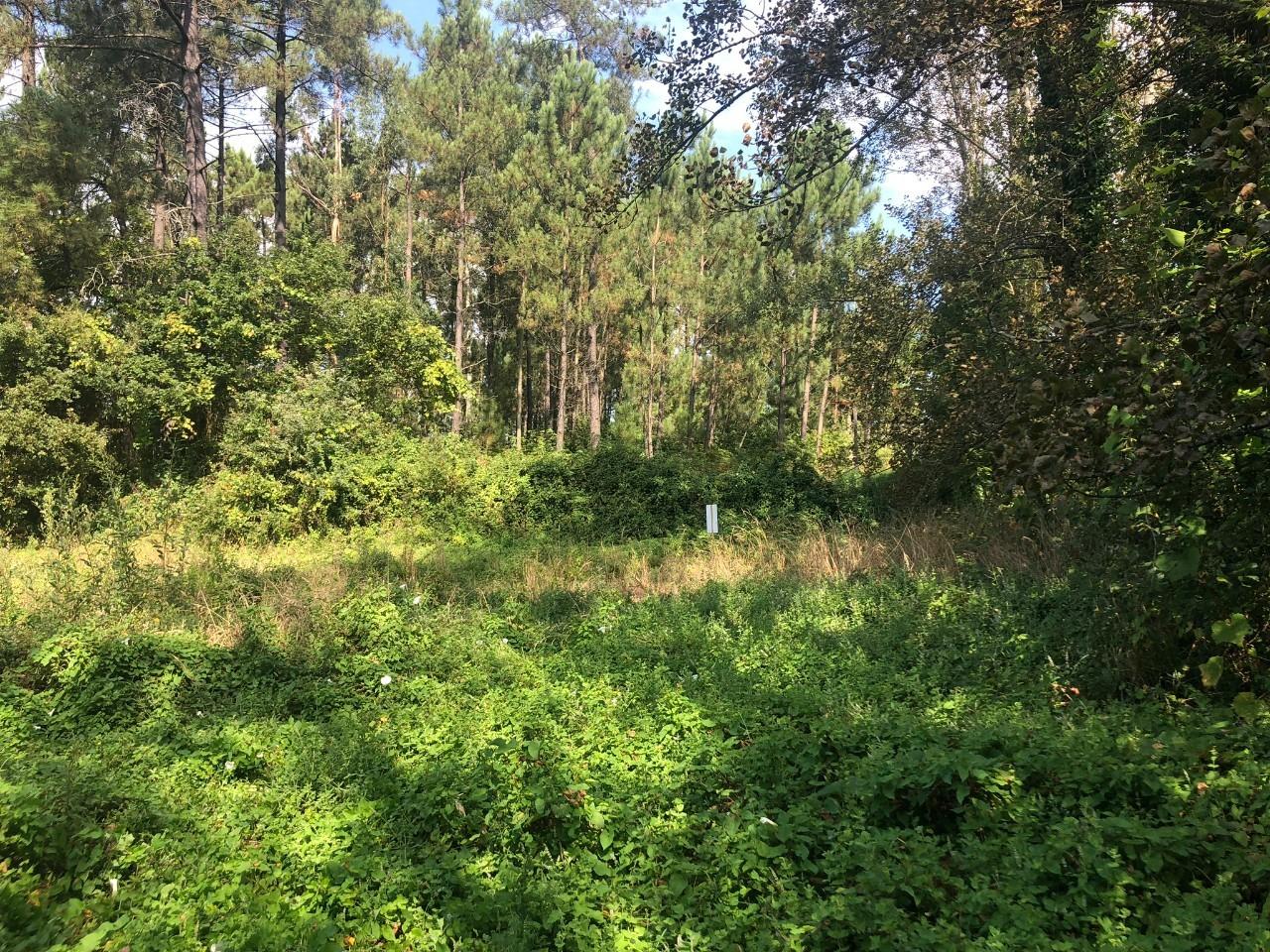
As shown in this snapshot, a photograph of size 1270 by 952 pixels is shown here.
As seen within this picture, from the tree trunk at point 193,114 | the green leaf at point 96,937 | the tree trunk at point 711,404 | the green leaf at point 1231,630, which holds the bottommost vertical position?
the green leaf at point 96,937

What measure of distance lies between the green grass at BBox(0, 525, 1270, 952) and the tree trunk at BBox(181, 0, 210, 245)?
14.3m

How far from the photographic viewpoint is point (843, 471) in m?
16.4

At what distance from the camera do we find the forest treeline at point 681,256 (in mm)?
3518

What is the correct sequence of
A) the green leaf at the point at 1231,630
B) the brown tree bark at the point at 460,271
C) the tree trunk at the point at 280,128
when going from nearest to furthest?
the green leaf at the point at 1231,630, the tree trunk at the point at 280,128, the brown tree bark at the point at 460,271

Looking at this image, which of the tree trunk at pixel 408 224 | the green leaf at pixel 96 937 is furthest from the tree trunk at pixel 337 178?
the green leaf at pixel 96 937

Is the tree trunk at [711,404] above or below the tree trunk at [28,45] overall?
below

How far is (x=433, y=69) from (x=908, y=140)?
1698cm

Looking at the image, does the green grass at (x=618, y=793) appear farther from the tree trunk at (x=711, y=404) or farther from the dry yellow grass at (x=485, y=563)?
the tree trunk at (x=711, y=404)

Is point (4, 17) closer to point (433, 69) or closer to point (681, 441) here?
point (433, 69)

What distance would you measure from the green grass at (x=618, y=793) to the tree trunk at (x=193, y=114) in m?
14.3

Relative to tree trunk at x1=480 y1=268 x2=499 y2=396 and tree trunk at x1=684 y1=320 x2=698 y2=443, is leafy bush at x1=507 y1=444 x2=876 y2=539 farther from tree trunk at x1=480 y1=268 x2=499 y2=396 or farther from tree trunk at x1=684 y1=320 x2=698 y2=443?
tree trunk at x1=480 y1=268 x2=499 y2=396

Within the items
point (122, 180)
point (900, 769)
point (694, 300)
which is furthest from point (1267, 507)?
point (694, 300)

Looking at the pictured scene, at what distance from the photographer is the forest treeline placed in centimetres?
352

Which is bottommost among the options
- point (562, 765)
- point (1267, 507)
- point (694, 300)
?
point (562, 765)
